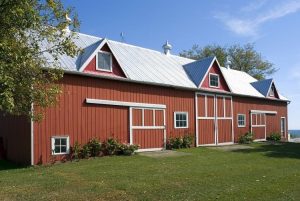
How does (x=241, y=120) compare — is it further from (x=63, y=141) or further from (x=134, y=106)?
(x=63, y=141)

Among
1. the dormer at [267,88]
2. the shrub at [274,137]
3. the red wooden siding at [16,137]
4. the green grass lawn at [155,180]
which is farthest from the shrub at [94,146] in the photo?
the dormer at [267,88]

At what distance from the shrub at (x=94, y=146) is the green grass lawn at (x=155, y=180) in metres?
0.89

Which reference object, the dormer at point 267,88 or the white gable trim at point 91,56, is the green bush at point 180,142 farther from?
the dormer at point 267,88

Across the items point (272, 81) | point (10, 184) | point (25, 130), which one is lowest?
point (10, 184)

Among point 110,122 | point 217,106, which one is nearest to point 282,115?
point 217,106

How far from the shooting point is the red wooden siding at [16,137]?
16594mm

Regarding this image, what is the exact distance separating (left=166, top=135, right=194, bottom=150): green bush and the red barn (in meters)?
0.35

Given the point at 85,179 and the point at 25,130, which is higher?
the point at 25,130

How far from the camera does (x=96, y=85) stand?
18.9m

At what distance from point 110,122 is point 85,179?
23.0ft

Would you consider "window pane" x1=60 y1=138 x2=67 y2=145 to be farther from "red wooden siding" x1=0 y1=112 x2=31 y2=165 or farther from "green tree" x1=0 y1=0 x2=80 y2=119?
"green tree" x1=0 y1=0 x2=80 y2=119

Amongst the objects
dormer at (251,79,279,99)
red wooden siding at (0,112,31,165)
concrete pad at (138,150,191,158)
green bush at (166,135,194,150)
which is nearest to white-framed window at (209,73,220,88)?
green bush at (166,135,194,150)

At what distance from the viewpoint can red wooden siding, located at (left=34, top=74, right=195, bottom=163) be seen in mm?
16859

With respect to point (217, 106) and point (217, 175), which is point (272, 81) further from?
point (217, 175)
